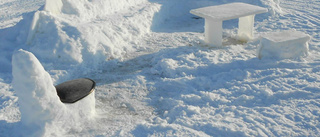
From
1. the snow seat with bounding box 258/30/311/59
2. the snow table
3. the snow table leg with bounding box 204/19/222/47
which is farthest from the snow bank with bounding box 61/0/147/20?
the snow seat with bounding box 258/30/311/59

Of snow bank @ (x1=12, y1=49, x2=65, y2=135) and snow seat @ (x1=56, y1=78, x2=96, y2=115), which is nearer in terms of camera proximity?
snow bank @ (x1=12, y1=49, x2=65, y2=135)

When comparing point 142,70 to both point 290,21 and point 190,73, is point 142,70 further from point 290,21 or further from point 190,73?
point 290,21

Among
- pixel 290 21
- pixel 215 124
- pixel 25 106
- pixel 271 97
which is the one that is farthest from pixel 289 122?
pixel 290 21

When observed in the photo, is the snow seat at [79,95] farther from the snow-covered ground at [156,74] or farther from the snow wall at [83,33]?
the snow wall at [83,33]

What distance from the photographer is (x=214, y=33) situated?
7188mm

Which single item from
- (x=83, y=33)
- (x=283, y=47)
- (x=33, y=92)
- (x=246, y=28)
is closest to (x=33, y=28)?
(x=83, y=33)

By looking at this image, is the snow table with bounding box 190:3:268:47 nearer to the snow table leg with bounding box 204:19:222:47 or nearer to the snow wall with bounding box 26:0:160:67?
the snow table leg with bounding box 204:19:222:47

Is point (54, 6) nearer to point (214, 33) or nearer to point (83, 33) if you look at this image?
point (83, 33)

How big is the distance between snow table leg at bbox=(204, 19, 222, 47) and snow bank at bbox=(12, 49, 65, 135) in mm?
4187

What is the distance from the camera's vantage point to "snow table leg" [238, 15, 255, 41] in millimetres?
7621

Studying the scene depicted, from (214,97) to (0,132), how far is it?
3.09m

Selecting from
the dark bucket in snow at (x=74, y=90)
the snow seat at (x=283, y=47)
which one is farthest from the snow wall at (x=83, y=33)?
the snow seat at (x=283, y=47)

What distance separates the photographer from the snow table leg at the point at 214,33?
7137mm

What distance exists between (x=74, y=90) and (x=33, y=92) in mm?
630
